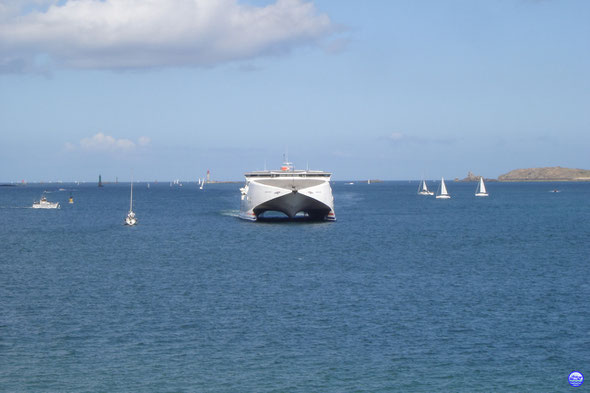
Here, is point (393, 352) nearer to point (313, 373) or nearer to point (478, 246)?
point (313, 373)

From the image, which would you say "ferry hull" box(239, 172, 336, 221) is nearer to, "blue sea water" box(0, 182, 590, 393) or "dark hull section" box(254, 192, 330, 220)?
"dark hull section" box(254, 192, 330, 220)

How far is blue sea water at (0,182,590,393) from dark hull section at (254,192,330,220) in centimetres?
2123

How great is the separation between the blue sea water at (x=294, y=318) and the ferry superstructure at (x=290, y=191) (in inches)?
811

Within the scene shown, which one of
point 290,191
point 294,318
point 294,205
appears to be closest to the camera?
point 294,318

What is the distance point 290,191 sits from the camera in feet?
292

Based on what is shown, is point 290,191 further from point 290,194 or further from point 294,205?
point 294,205

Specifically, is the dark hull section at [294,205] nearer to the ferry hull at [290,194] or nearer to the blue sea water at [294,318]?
the ferry hull at [290,194]

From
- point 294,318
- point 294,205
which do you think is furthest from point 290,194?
point 294,318

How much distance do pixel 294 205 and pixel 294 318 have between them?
58.2 meters

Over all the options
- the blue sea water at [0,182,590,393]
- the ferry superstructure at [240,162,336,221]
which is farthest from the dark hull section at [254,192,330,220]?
the blue sea water at [0,182,590,393]

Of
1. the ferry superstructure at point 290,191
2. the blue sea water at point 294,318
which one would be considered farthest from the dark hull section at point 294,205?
the blue sea water at point 294,318

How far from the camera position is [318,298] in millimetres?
40312

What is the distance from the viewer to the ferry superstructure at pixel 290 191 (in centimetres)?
8944

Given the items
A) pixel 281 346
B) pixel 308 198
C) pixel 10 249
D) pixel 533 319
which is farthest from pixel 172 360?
pixel 308 198
